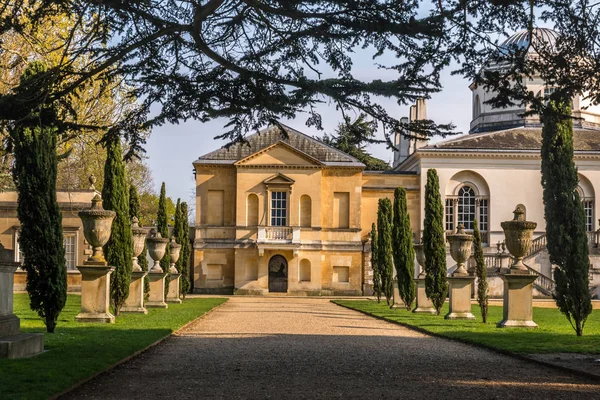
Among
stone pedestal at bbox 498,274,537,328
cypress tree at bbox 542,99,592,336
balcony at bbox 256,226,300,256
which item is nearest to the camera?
cypress tree at bbox 542,99,592,336

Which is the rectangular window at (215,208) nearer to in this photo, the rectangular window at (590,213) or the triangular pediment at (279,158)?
the triangular pediment at (279,158)

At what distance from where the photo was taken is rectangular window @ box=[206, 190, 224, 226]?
5025cm

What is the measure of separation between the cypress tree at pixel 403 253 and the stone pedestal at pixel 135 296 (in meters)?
9.34

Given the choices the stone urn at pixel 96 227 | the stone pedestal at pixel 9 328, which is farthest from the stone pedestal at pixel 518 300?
the stone pedestal at pixel 9 328

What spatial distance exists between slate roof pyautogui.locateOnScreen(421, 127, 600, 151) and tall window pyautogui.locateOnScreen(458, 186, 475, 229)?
2.72 meters

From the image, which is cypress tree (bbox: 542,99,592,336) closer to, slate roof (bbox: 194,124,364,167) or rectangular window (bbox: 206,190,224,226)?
slate roof (bbox: 194,124,364,167)

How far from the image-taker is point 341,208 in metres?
50.5

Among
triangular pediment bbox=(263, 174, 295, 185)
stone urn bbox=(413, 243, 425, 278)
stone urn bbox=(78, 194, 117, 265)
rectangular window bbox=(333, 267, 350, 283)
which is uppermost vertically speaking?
triangular pediment bbox=(263, 174, 295, 185)

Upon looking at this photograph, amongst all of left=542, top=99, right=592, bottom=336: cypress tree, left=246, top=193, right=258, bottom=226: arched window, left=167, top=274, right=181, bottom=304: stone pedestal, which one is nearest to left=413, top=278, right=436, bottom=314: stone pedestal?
left=542, top=99, right=592, bottom=336: cypress tree

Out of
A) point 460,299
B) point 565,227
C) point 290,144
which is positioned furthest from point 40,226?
point 290,144

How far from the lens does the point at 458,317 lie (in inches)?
877

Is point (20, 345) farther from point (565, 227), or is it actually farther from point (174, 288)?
point (174, 288)

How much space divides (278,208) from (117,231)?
29.2 meters

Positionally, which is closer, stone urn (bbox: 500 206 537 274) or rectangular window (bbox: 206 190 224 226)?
stone urn (bbox: 500 206 537 274)
